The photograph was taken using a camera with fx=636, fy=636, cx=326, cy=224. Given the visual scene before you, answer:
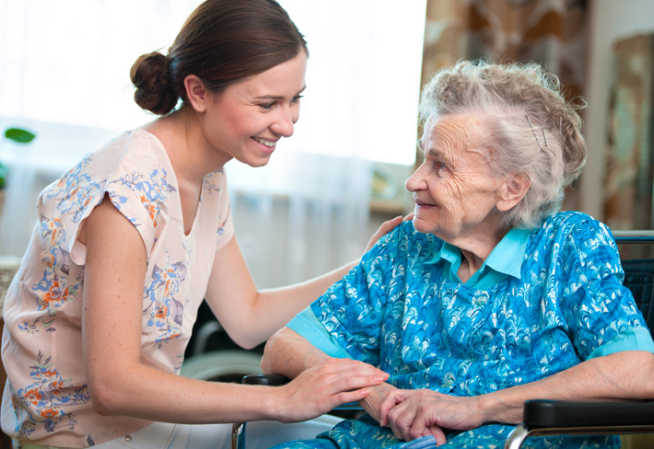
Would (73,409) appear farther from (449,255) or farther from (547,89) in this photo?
(547,89)

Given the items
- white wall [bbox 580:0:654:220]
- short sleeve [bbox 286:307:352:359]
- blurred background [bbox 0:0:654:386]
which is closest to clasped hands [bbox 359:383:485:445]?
short sleeve [bbox 286:307:352:359]

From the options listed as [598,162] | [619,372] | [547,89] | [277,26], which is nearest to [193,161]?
[277,26]

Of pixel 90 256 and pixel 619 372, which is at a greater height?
pixel 90 256

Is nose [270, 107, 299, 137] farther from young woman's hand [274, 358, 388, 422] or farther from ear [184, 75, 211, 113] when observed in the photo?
young woman's hand [274, 358, 388, 422]

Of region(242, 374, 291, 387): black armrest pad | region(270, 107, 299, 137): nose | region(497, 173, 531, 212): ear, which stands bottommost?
region(242, 374, 291, 387): black armrest pad

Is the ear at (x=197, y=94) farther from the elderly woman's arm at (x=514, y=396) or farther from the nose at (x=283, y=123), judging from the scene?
the elderly woman's arm at (x=514, y=396)

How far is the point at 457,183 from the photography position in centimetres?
132

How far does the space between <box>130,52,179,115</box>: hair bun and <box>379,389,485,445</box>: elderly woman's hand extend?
0.81 m

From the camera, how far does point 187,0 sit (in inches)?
105

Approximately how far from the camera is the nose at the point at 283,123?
137 cm

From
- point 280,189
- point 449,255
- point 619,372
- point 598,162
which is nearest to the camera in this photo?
point 619,372

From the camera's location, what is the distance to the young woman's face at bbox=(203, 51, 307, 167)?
132 cm

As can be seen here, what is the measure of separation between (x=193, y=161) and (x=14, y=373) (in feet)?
1.85

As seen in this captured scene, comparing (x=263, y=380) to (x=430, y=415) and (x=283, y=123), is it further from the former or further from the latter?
(x=283, y=123)
